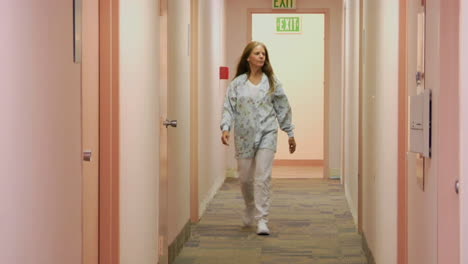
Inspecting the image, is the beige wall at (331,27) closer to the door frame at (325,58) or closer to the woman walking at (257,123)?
the door frame at (325,58)

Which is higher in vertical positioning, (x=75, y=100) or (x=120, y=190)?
(x=75, y=100)

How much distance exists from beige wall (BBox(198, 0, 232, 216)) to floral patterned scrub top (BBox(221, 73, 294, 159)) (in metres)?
0.51

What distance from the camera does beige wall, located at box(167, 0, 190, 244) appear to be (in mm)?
4336

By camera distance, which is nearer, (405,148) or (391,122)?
(405,148)

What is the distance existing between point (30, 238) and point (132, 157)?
1461 mm

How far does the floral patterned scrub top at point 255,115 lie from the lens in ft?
17.4

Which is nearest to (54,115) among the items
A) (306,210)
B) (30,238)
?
(30,238)

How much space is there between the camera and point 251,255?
457 centimetres

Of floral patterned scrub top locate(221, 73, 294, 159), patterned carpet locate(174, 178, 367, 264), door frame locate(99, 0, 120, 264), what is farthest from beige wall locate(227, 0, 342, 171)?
door frame locate(99, 0, 120, 264)

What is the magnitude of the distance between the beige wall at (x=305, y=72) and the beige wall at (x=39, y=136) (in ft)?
29.1

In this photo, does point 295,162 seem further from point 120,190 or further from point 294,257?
point 120,190

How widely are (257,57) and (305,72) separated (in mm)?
5639

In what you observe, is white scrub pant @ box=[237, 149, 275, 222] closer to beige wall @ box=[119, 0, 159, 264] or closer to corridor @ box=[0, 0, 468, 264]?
corridor @ box=[0, 0, 468, 264]

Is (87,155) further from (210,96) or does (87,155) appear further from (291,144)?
(210,96)
